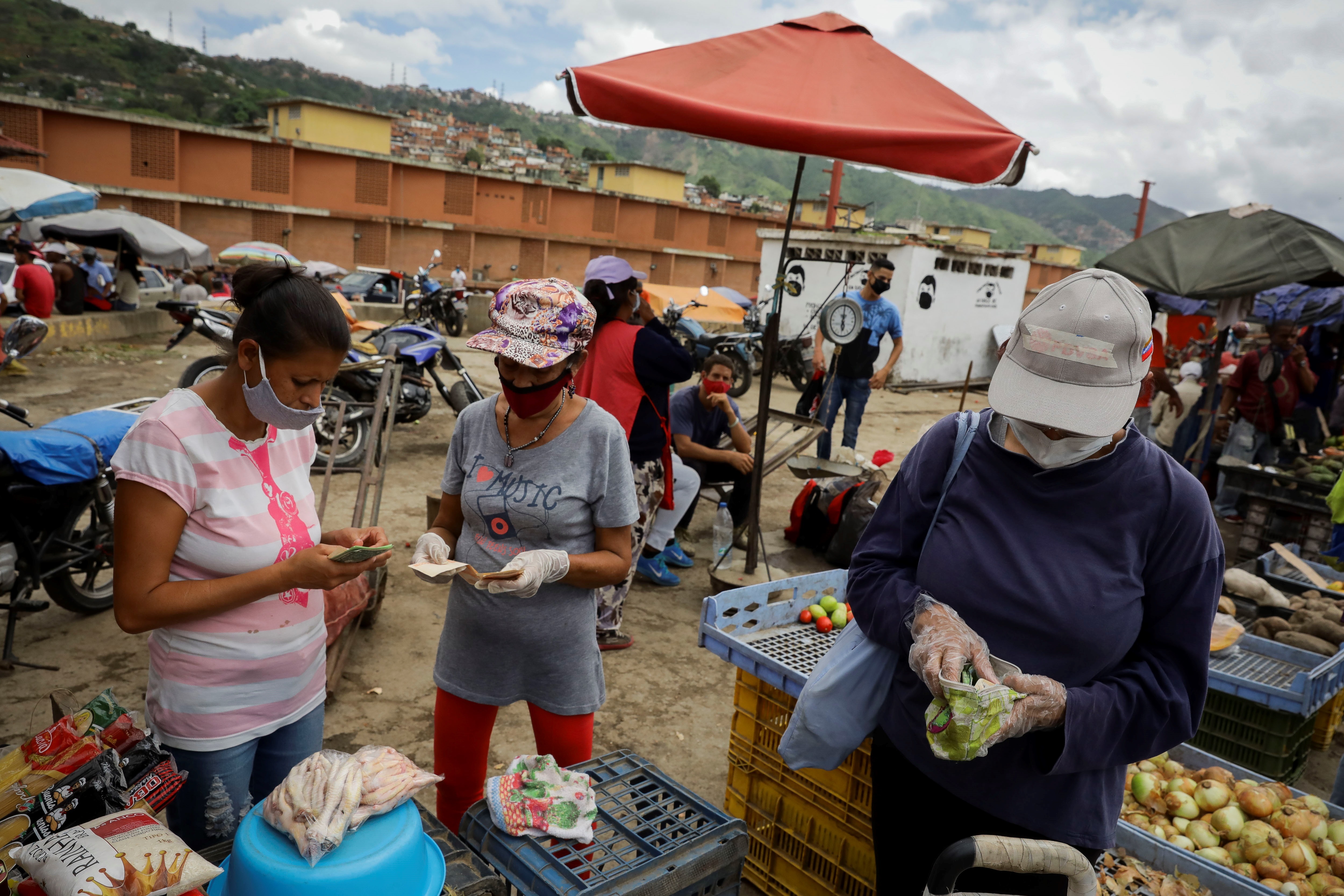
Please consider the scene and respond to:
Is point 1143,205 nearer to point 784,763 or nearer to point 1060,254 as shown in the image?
point 1060,254

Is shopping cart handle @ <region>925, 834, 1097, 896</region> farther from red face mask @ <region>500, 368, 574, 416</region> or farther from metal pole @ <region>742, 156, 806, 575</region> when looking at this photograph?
metal pole @ <region>742, 156, 806, 575</region>

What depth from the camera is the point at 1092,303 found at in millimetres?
1594

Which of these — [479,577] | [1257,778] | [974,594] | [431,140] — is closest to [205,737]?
[479,577]

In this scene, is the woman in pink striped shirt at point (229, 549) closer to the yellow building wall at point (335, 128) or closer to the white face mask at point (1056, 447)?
the white face mask at point (1056, 447)

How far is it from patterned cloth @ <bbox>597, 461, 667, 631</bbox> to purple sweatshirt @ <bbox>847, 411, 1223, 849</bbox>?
8.70ft

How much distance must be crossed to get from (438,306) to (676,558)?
11977mm

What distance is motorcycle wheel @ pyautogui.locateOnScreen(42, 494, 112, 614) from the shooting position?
3.98m

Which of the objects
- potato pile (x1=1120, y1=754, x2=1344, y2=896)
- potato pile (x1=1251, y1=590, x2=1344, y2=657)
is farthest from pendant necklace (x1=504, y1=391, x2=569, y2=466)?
potato pile (x1=1251, y1=590, x2=1344, y2=657)

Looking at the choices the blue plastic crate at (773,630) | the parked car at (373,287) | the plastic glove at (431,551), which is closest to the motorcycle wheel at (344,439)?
the blue plastic crate at (773,630)

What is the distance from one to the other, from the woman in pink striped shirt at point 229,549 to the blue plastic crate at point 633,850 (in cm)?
57

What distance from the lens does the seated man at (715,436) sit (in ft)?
18.5

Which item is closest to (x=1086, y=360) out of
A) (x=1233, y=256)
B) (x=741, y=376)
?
(x=1233, y=256)

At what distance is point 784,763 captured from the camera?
251cm

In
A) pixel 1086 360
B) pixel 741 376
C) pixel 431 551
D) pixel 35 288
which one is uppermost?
pixel 1086 360
